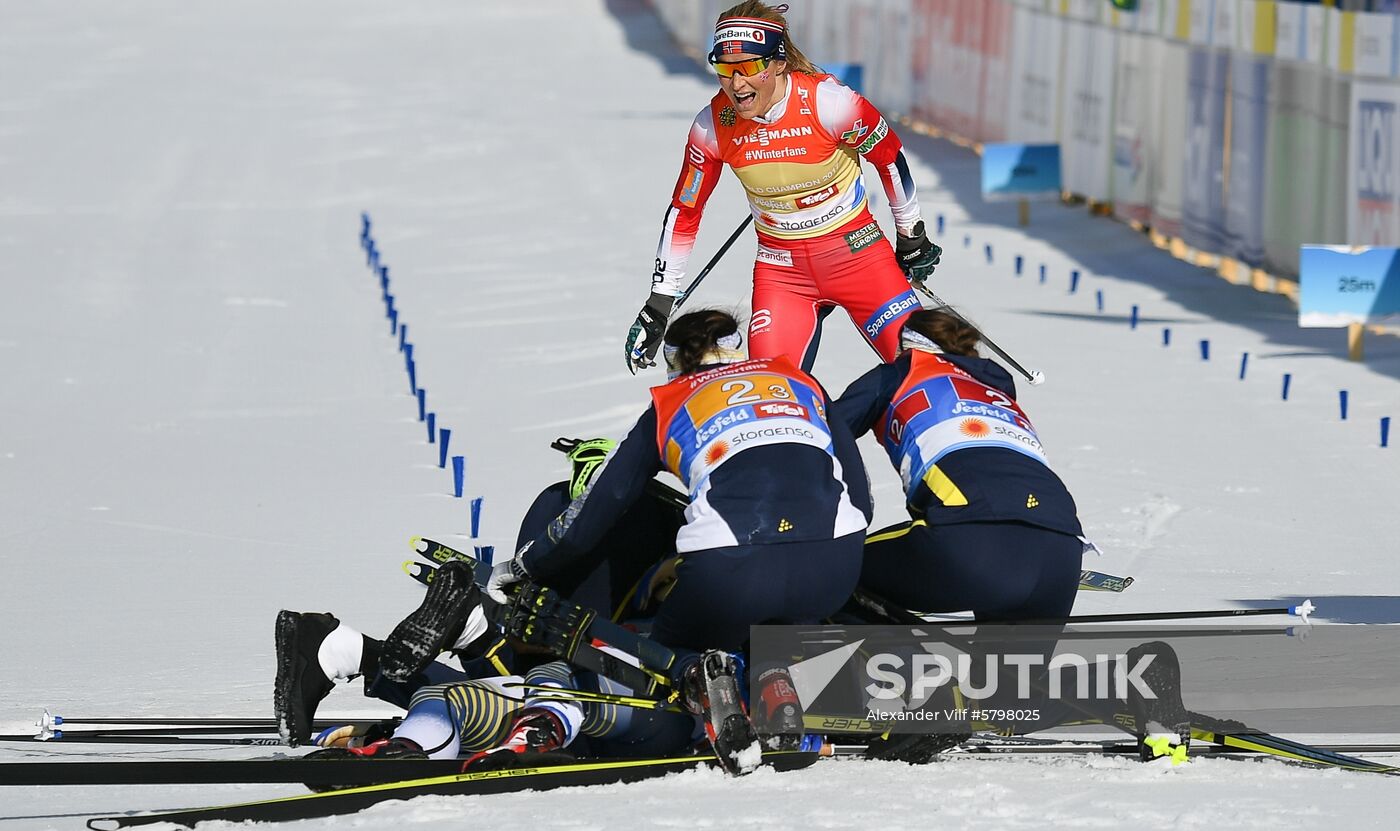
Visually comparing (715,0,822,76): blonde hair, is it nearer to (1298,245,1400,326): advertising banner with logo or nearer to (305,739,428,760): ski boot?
(305,739,428,760): ski boot

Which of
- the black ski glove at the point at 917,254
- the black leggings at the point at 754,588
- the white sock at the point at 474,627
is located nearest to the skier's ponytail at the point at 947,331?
the black leggings at the point at 754,588

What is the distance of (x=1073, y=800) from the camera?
15.1ft

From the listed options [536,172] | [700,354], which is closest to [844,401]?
[700,354]

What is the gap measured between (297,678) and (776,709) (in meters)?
1.15

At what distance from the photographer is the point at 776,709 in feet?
15.5

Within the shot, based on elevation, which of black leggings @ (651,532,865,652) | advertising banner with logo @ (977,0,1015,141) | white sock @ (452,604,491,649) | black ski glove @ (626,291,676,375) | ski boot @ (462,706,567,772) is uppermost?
advertising banner with logo @ (977,0,1015,141)

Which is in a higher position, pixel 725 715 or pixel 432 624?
pixel 432 624

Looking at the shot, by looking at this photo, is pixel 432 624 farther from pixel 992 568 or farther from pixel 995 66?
pixel 995 66

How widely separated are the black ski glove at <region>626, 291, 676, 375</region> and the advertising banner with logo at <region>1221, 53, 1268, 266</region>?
8.19m

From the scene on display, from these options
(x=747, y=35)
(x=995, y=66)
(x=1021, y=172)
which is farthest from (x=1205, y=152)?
(x=747, y=35)

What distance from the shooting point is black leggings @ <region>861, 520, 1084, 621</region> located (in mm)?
5129

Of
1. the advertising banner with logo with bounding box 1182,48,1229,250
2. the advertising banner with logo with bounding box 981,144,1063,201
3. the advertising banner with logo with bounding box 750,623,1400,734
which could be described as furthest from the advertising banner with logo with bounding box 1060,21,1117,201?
the advertising banner with logo with bounding box 750,623,1400,734

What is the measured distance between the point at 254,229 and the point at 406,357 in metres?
6.40

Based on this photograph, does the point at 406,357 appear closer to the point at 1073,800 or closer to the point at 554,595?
the point at 554,595
